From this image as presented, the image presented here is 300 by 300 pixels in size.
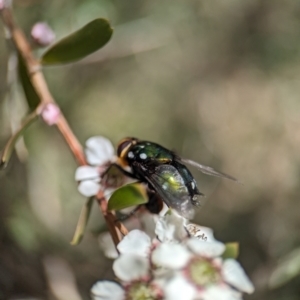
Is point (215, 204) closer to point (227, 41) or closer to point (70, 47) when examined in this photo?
point (227, 41)

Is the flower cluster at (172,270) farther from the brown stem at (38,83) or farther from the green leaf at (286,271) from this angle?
the green leaf at (286,271)

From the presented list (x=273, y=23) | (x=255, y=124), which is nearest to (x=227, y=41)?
(x=273, y=23)

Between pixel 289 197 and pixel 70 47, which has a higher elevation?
pixel 70 47

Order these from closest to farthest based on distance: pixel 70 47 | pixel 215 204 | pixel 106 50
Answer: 1. pixel 70 47
2. pixel 106 50
3. pixel 215 204

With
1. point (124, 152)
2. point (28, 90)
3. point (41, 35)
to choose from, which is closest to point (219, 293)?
point (124, 152)

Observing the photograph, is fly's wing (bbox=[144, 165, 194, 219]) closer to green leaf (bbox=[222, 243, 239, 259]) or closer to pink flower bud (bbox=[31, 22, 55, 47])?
green leaf (bbox=[222, 243, 239, 259])

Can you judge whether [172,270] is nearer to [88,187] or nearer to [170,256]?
[170,256]

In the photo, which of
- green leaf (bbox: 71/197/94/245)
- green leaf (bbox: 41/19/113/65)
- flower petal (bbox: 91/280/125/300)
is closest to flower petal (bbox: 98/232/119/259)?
green leaf (bbox: 71/197/94/245)
